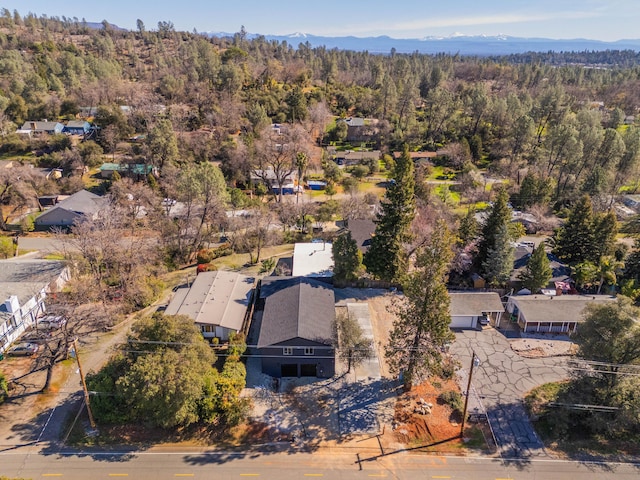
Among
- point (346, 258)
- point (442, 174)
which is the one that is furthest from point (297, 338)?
point (442, 174)

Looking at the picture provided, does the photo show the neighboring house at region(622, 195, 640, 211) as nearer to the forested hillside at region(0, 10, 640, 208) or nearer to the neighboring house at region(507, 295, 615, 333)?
the forested hillside at region(0, 10, 640, 208)

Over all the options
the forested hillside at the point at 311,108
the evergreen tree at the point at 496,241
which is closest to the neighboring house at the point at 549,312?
the evergreen tree at the point at 496,241

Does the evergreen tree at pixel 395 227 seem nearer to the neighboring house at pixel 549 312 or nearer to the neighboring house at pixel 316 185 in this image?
the neighboring house at pixel 549 312

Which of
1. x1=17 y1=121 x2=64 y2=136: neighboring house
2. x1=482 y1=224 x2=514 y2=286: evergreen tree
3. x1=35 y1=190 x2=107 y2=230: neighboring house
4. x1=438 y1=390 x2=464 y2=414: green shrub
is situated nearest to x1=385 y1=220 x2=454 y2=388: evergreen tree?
x1=438 y1=390 x2=464 y2=414: green shrub

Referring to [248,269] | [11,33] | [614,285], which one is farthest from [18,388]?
[11,33]

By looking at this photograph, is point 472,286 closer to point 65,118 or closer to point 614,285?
point 614,285
